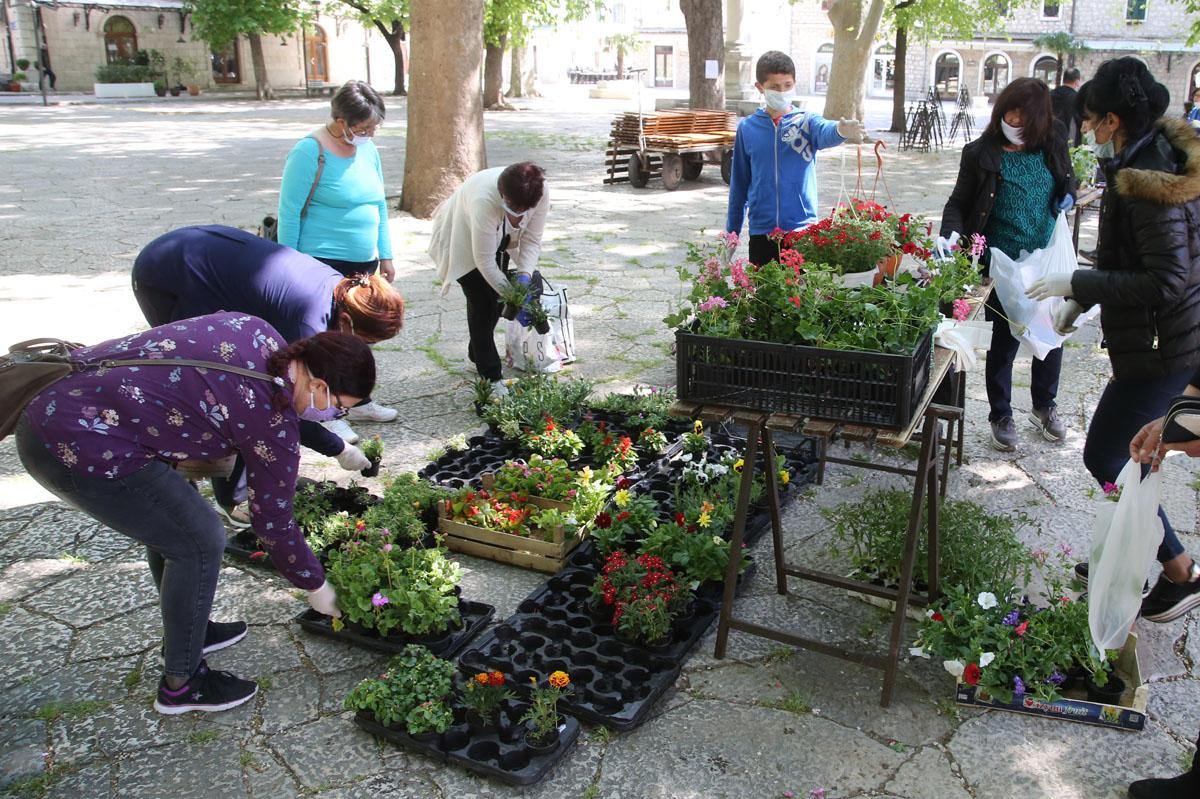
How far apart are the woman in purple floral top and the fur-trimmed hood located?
2.35 metres

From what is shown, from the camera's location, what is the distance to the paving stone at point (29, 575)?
11.9 ft

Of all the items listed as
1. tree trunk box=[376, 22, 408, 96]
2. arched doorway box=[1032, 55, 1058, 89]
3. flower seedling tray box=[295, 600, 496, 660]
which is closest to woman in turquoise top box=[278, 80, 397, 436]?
flower seedling tray box=[295, 600, 496, 660]

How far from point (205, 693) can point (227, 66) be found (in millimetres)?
41978

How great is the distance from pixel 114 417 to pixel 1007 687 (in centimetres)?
253

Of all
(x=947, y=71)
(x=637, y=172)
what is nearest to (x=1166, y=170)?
(x=637, y=172)

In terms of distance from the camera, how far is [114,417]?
97.1 inches

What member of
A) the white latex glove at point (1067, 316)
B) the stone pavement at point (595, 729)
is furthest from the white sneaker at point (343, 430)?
the white latex glove at point (1067, 316)

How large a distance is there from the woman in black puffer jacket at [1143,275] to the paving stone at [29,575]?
3.69m

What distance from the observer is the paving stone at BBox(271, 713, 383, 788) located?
107 inches

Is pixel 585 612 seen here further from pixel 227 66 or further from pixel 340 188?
pixel 227 66

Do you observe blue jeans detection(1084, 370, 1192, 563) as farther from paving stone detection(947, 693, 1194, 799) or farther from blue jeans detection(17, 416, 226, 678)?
blue jeans detection(17, 416, 226, 678)

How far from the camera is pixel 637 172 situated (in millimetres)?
13141

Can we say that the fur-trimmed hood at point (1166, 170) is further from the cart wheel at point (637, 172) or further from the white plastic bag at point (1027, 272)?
the cart wheel at point (637, 172)

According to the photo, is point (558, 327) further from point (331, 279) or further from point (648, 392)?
point (331, 279)
